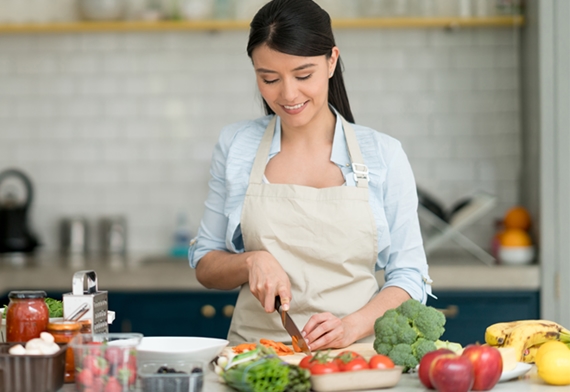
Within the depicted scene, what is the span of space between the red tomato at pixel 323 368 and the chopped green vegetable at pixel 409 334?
20 centimetres

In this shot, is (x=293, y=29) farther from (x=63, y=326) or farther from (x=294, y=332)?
(x=63, y=326)

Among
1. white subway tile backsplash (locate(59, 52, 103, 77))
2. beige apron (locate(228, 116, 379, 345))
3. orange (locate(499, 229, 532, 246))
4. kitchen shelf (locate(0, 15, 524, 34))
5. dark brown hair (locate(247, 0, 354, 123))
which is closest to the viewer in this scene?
dark brown hair (locate(247, 0, 354, 123))

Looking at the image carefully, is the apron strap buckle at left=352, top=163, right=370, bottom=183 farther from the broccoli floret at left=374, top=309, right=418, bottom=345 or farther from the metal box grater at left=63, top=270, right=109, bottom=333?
the metal box grater at left=63, top=270, right=109, bottom=333

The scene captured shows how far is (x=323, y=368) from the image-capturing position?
59.1 inches

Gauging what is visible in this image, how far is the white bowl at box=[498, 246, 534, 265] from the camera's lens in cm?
387

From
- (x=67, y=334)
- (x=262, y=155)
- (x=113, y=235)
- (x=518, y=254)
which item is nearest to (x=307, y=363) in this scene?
(x=67, y=334)

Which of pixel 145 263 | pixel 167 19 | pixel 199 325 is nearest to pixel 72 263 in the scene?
pixel 145 263

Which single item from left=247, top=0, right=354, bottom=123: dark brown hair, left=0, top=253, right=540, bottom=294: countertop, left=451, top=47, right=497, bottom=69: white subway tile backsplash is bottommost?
left=0, top=253, right=540, bottom=294: countertop

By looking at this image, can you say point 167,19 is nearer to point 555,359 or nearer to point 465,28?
point 465,28

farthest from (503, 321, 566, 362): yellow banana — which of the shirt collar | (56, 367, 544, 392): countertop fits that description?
the shirt collar

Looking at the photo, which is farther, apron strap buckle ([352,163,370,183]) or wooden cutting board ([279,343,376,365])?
apron strap buckle ([352,163,370,183])

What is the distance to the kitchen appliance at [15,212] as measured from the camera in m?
4.29

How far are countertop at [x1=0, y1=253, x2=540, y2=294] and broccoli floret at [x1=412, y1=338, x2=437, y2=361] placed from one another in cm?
203

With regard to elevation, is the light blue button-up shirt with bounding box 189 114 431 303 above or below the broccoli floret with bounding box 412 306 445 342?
above
